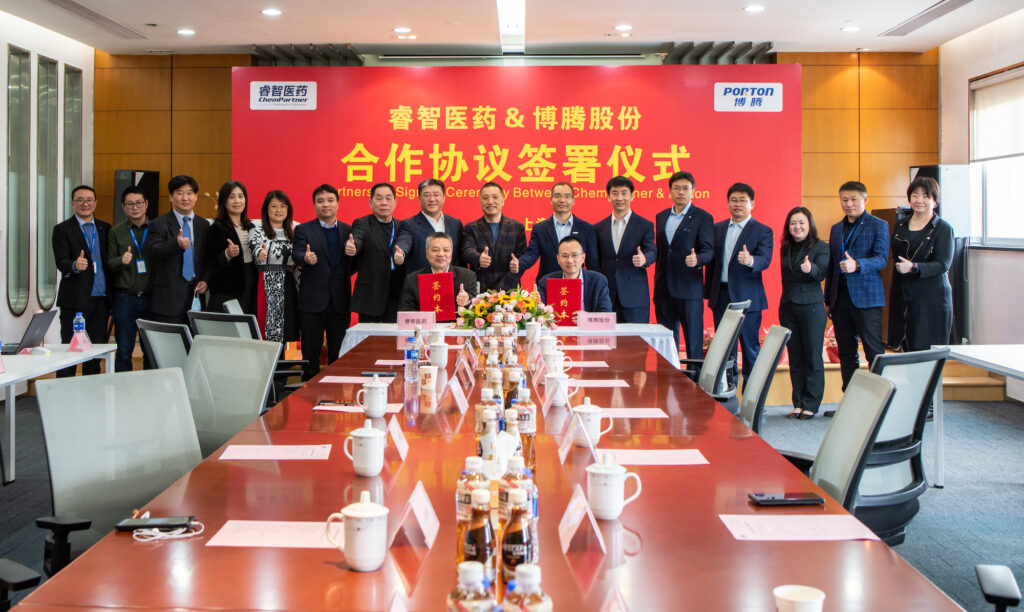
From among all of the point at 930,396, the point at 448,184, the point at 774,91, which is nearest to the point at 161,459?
the point at 930,396

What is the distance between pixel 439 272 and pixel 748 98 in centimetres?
432

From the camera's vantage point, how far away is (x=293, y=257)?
18.7ft

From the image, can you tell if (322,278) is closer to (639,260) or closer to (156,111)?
(639,260)

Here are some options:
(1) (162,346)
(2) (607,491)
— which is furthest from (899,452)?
(1) (162,346)

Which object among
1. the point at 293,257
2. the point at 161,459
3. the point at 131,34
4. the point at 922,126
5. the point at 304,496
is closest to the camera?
the point at 304,496

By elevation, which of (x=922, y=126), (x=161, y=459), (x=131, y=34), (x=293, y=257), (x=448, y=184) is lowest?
(x=161, y=459)

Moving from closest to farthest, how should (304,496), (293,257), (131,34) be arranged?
1. (304,496)
2. (293,257)
3. (131,34)

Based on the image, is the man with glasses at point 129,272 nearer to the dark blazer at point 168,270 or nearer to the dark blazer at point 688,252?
the dark blazer at point 168,270

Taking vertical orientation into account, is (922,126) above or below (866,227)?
above

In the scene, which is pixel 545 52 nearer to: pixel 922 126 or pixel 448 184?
pixel 448 184

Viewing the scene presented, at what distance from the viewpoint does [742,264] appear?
601cm

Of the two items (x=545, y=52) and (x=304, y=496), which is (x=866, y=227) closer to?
(x=545, y=52)

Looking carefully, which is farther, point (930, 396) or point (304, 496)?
point (930, 396)

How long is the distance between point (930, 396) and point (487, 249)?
11.9 ft
